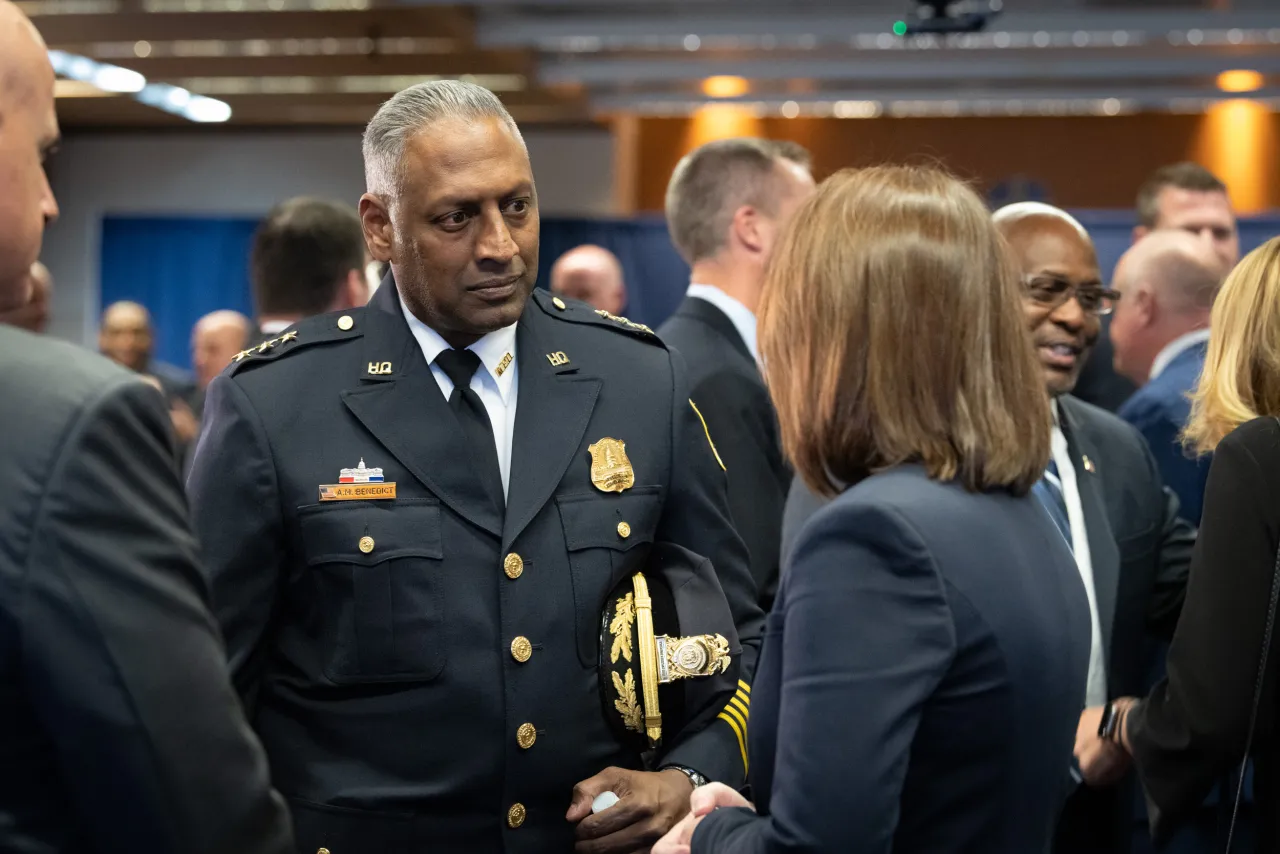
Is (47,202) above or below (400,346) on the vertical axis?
above

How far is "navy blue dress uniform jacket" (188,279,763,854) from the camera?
6.11ft

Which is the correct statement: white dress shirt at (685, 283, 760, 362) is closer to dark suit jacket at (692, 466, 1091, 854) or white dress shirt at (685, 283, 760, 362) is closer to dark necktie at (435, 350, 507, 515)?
dark necktie at (435, 350, 507, 515)

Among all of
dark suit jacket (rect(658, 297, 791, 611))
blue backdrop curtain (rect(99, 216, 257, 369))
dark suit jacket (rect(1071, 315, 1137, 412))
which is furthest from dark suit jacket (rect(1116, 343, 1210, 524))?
blue backdrop curtain (rect(99, 216, 257, 369))

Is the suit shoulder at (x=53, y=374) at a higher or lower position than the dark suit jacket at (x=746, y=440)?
higher

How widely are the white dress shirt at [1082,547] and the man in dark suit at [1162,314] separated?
766 millimetres

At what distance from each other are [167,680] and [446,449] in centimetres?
82

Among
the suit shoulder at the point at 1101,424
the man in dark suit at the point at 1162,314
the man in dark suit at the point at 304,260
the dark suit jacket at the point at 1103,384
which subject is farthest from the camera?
the dark suit jacket at the point at 1103,384

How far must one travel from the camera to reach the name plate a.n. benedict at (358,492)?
1890 millimetres

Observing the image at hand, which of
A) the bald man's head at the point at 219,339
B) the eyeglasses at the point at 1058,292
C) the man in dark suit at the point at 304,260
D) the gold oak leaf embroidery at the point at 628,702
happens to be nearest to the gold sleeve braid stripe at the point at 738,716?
the gold oak leaf embroidery at the point at 628,702

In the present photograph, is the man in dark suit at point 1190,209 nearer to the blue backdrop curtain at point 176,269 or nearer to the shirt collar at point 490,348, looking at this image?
the shirt collar at point 490,348

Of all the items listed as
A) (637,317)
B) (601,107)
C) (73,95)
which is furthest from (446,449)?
(73,95)

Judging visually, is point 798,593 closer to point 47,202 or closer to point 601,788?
point 601,788

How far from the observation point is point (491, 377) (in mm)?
2047

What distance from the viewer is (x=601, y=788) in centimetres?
191
